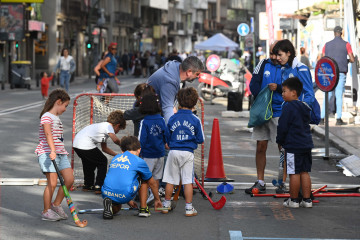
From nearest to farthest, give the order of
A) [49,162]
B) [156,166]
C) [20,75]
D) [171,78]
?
[49,162] → [156,166] → [171,78] → [20,75]

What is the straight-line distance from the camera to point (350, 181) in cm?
1191

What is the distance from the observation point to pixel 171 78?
399 inches

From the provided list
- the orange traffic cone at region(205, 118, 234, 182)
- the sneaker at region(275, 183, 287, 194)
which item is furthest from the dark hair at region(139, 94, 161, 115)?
the orange traffic cone at region(205, 118, 234, 182)

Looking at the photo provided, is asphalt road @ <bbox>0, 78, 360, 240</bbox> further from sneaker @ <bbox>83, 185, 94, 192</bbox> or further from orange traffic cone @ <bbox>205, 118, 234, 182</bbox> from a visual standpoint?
orange traffic cone @ <bbox>205, 118, 234, 182</bbox>

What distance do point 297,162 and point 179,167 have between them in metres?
1.27

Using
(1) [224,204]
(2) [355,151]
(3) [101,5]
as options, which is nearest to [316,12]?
(2) [355,151]

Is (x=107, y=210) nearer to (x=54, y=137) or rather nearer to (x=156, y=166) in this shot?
(x=54, y=137)

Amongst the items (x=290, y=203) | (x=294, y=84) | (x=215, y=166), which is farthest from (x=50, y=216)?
(x=215, y=166)

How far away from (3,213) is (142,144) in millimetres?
1536

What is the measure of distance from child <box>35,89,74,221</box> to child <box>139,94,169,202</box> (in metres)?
0.97

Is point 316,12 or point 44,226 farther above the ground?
point 316,12

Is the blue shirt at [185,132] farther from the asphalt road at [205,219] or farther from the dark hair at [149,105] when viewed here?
the asphalt road at [205,219]

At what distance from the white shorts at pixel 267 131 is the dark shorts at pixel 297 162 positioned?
97 centimetres

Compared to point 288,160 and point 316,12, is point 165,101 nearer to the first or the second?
point 288,160
